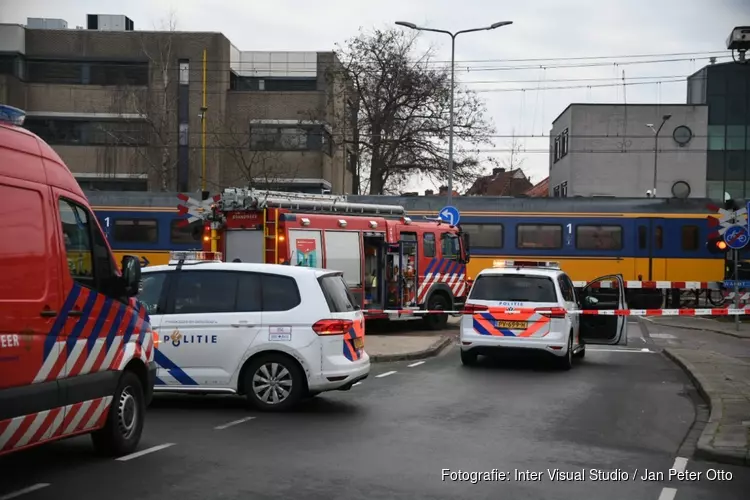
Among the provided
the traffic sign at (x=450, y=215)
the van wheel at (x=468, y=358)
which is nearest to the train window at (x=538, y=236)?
the traffic sign at (x=450, y=215)

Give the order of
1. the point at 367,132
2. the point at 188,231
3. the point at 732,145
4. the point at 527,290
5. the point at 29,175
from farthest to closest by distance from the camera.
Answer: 1. the point at 732,145
2. the point at 367,132
3. the point at 188,231
4. the point at 527,290
5. the point at 29,175

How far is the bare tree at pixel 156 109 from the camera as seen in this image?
47.4 meters

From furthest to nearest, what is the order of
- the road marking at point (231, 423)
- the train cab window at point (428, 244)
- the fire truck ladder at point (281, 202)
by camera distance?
the train cab window at point (428, 244) < the fire truck ladder at point (281, 202) < the road marking at point (231, 423)

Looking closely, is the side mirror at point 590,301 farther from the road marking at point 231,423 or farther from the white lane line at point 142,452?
the white lane line at point 142,452

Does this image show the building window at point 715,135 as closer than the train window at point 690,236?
No

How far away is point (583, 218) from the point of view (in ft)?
110

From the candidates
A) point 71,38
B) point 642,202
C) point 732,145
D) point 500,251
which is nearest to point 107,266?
point 500,251

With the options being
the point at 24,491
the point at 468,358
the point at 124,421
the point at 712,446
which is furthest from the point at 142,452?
the point at 468,358

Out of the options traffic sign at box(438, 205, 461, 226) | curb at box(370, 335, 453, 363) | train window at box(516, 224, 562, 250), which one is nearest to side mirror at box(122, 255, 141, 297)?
curb at box(370, 335, 453, 363)

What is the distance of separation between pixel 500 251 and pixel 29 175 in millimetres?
28037

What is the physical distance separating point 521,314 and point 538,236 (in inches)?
750

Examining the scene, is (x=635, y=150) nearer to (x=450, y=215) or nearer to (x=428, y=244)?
(x=450, y=215)

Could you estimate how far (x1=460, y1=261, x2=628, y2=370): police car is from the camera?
1498cm

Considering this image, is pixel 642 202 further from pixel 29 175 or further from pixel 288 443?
pixel 29 175
